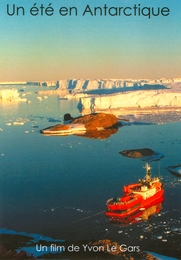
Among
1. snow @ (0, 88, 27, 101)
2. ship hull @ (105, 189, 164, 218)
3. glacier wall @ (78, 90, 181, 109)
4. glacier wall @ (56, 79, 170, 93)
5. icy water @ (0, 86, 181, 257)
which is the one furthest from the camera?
glacier wall @ (56, 79, 170, 93)

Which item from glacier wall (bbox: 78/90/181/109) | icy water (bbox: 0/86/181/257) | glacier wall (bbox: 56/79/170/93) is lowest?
icy water (bbox: 0/86/181/257)

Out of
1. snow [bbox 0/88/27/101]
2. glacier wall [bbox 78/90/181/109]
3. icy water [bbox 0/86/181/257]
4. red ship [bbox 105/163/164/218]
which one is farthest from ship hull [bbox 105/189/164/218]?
snow [bbox 0/88/27/101]

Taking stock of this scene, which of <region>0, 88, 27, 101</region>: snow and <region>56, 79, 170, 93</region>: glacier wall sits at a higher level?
<region>56, 79, 170, 93</region>: glacier wall

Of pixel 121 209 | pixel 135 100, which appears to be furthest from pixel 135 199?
pixel 135 100

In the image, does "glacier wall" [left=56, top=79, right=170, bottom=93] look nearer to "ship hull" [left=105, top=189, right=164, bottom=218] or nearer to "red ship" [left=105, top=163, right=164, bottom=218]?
"red ship" [left=105, top=163, right=164, bottom=218]

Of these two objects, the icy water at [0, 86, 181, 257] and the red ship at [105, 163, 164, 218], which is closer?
the icy water at [0, 86, 181, 257]

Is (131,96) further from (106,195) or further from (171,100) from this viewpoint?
(106,195)

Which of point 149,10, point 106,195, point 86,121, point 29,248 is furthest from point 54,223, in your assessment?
point 86,121
